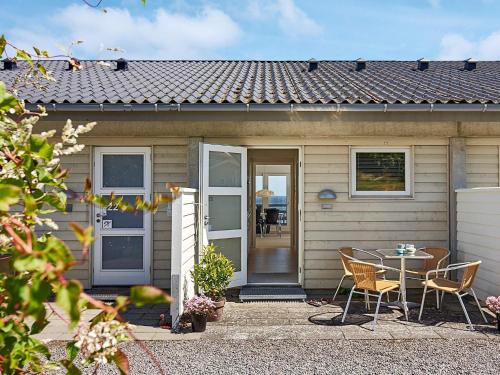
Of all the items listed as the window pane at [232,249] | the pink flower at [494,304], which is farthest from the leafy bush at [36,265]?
the window pane at [232,249]

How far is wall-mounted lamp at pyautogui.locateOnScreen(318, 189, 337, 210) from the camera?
642 cm

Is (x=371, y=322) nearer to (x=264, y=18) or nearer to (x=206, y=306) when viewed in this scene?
(x=206, y=306)

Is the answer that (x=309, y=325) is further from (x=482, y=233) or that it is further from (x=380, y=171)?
(x=380, y=171)

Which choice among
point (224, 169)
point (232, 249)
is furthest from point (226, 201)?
point (232, 249)

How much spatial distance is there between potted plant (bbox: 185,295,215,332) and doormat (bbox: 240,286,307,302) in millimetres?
1356

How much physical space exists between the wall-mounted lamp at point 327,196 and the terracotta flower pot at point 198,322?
2.65m

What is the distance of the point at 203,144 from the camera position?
5.88 metres

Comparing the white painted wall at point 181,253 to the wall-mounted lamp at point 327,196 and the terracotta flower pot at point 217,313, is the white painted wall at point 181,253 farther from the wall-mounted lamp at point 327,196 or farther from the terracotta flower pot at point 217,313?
the wall-mounted lamp at point 327,196

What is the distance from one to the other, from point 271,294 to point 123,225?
2.46 m

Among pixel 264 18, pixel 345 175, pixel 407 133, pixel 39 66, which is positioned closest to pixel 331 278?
pixel 345 175

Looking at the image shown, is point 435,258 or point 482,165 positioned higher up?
point 482,165

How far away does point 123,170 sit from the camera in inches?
261

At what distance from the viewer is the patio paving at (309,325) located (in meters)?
4.46

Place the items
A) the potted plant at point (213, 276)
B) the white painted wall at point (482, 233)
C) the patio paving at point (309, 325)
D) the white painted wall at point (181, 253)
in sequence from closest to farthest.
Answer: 1. the patio paving at point (309, 325)
2. the white painted wall at point (181, 253)
3. the potted plant at point (213, 276)
4. the white painted wall at point (482, 233)
